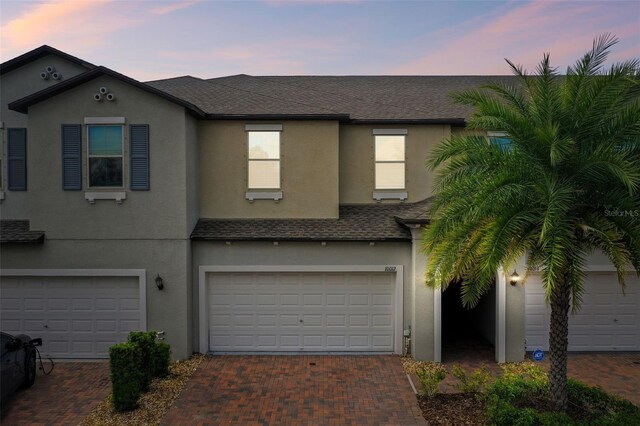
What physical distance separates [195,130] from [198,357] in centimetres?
604

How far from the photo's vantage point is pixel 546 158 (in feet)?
24.3

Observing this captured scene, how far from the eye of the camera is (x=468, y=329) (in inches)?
558

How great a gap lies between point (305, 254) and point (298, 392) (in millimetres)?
3534

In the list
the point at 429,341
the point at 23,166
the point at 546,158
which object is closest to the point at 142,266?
the point at 23,166

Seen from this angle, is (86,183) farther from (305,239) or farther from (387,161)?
(387,161)

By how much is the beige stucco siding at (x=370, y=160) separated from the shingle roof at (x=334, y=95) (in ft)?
1.27

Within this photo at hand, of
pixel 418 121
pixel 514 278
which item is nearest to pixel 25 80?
pixel 418 121

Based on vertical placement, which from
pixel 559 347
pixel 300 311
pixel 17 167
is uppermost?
pixel 17 167

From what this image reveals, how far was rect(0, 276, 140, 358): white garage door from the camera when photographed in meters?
11.5

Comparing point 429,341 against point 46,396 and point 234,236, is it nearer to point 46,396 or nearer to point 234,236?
point 234,236

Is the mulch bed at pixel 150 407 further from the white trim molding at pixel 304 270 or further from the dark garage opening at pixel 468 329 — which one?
the dark garage opening at pixel 468 329

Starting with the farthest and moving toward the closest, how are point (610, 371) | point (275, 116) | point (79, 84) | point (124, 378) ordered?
point (275, 116) → point (79, 84) → point (610, 371) → point (124, 378)

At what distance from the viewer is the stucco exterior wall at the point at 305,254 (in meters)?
11.7

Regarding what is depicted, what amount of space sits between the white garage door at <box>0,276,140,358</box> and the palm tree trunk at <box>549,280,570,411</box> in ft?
31.2
